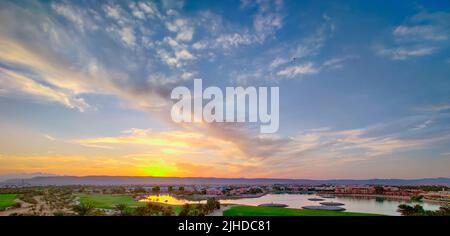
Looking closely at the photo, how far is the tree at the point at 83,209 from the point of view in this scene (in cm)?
724

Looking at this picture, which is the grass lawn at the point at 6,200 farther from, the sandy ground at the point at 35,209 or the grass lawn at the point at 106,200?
the grass lawn at the point at 106,200

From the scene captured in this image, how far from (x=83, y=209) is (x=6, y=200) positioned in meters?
3.63

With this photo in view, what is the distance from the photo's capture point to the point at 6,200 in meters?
9.00

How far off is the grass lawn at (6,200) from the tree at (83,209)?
2158 millimetres

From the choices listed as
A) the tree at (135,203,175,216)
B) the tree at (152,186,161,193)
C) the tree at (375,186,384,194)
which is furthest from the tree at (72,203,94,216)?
the tree at (375,186,384,194)

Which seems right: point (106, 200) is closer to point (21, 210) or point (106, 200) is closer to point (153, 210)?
point (21, 210)

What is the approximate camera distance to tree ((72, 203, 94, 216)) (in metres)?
7.24

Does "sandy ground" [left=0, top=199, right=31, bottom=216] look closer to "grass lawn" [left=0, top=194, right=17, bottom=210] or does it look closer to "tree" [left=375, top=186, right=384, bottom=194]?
"grass lawn" [left=0, top=194, right=17, bottom=210]

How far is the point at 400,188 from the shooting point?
1259 cm
